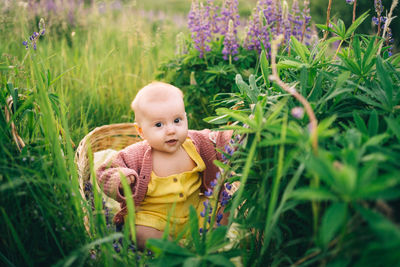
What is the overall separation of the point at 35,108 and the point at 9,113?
14 cm

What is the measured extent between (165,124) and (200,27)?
43.9 inches

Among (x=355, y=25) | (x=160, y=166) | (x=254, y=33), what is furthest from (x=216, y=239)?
(x=254, y=33)

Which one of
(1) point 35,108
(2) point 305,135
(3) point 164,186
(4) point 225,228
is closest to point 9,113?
(1) point 35,108

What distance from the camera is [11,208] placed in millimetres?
1282

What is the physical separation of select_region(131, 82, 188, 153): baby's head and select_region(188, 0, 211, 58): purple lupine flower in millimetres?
844

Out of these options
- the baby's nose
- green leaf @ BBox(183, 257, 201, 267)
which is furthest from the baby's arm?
green leaf @ BBox(183, 257, 201, 267)

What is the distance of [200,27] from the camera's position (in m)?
2.63

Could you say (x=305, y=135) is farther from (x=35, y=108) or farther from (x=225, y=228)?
(x=35, y=108)

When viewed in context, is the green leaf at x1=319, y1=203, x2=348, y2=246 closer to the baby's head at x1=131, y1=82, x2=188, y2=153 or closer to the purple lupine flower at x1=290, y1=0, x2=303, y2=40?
the baby's head at x1=131, y1=82, x2=188, y2=153

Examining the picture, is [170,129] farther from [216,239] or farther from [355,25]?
[355,25]

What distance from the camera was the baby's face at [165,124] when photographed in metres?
1.82

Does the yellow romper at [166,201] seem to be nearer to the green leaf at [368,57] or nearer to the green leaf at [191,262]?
the green leaf at [191,262]

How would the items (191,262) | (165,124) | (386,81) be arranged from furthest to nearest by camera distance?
1. (165,124)
2. (386,81)
3. (191,262)

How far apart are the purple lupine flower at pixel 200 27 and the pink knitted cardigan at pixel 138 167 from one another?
0.84m
